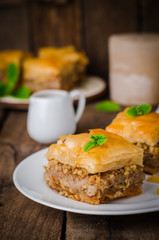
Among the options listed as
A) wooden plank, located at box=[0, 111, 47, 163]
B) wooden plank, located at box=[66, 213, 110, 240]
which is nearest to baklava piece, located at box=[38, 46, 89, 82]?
wooden plank, located at box=[0, 111, 47, 163]

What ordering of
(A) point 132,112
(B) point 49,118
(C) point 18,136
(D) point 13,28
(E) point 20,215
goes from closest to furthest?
1. (E) point 20,215
2. (A) point 132,112
3. (B) point 49,118
4. (C) point 18,136
5. (D) point 13,28

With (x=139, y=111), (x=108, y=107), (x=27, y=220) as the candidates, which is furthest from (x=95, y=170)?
(x=108, y=107)

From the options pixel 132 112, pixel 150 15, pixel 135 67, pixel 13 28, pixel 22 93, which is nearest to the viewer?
pixel 132 112

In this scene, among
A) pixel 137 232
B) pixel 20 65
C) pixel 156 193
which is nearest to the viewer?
pixel 137 232

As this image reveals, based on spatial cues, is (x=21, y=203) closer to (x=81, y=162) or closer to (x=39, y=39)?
(x=81, y=162)

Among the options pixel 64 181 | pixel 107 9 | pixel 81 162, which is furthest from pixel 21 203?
pixel 107 9

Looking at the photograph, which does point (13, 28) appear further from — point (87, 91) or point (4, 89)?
point (87, 91)
